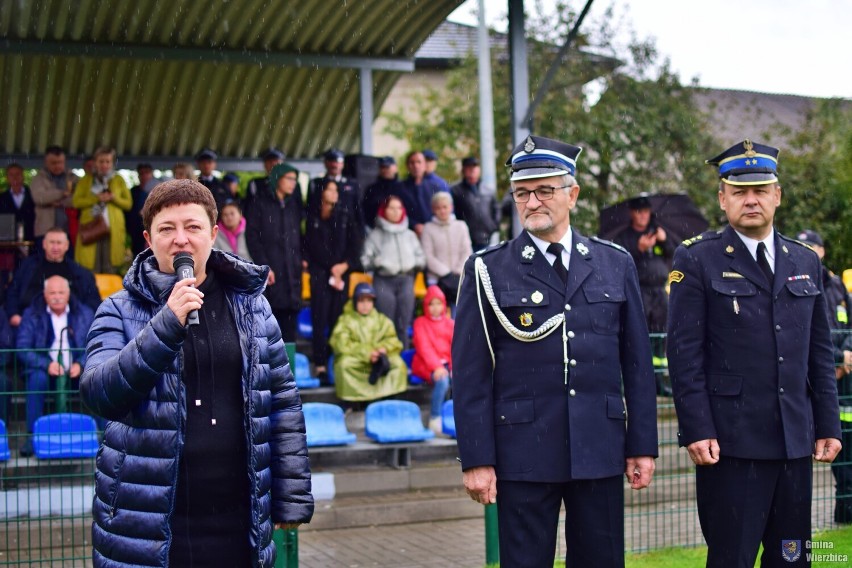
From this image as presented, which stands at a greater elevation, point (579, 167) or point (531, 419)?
point (579, 167)

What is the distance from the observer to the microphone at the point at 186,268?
3.45 metres

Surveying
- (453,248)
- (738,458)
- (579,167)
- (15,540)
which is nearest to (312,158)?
(453,248)

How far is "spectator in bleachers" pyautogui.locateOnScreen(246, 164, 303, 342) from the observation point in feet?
36.7

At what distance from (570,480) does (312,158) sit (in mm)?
12824

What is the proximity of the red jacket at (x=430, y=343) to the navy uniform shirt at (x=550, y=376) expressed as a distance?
6.33 metres

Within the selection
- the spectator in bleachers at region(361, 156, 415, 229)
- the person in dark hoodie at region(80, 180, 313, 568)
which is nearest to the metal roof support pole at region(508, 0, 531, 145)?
the spectator in bleachers at region(361, 156, 415, 229)

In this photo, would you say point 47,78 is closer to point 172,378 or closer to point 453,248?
point 453,248

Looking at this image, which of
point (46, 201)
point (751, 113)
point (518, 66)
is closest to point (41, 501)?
point (46, 201)

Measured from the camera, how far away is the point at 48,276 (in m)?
10.1

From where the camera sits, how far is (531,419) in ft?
14.6

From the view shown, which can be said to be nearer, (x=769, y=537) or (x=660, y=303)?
(x=769, y=537)

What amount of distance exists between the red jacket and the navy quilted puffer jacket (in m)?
6.94

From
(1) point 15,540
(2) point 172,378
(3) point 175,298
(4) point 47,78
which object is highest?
(4) point 47,78

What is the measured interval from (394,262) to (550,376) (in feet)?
23.9
